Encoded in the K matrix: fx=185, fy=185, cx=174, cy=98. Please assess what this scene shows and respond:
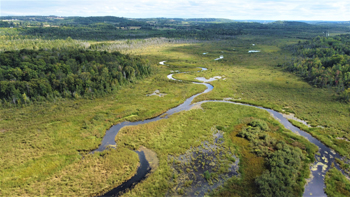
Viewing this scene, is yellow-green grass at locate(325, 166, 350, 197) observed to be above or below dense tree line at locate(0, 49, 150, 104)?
below

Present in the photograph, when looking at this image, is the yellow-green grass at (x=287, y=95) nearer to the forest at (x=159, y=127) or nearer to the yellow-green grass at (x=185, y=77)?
the forest at (x=159, y=127)

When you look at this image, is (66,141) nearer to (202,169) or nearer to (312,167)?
(202,169)

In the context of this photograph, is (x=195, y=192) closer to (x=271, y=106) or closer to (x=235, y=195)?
(x=235, y=195)

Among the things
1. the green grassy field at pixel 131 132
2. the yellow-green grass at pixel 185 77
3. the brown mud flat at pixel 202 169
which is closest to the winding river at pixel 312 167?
the green grassy field at pixel 131 132

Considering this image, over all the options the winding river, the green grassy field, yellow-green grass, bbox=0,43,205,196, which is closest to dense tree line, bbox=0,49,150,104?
yellow-green grass, bbox=0,43,205,196

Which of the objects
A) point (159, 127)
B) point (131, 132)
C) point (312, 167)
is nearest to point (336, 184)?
point (312, 167)

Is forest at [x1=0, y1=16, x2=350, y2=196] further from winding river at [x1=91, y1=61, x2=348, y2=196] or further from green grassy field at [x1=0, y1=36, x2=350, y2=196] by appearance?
winding river at [x1=91, y1=61, x2=348, y2=196]

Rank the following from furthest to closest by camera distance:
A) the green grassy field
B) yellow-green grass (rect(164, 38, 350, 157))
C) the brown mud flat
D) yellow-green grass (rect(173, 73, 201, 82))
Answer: yellow-green grass (rect(173, 73, 201, 82)) → yellow-green grass (rect(164, 38, 350, 157)) → the green grassy field → the brown mud flat

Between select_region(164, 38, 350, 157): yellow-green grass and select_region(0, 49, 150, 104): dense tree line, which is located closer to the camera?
select_region(164, 38, 350, 157): yellow-green grass
